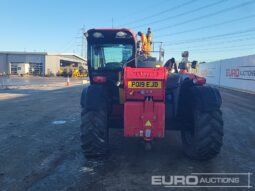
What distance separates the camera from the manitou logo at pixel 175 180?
4992mm

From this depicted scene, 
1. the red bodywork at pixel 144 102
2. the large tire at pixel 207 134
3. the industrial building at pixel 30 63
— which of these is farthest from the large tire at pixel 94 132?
the industrial building at pixel 30 63

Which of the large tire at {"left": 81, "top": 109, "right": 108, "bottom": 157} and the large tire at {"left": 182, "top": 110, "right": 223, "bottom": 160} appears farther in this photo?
the large tire at {"left": 81, "top": 109, "right": 108, "bottom": 157}

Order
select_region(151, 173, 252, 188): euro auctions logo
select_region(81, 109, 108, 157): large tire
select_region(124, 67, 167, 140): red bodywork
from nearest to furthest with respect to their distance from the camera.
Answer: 1. select_region(151, 173, 252, 188): euro auctions logo
2. select_region(124, 67, 167, 140): red bodywork
3. select_region(81, 109, 108, 157): large tire

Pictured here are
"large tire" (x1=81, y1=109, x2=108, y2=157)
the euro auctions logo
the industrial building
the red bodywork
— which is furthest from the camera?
the industrial building

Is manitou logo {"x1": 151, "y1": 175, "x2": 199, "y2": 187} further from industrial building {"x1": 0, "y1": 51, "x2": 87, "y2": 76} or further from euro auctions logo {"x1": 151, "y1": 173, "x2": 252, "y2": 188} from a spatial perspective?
industrial building {"x1": 0, "y1": 51, "x2": 87, "y2": 76}

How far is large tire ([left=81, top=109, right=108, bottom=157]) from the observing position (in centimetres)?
596

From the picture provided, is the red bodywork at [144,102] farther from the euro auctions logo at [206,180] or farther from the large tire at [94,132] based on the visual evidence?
the euro auctions logo at [206,180]

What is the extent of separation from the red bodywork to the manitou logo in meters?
0.88

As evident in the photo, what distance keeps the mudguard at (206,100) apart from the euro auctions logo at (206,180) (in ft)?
4.03

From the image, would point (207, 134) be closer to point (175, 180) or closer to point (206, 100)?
point (206, 100)

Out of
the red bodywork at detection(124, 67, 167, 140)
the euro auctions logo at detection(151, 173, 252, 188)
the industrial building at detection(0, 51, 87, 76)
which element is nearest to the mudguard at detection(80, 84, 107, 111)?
the red bodywork at detection(124, 67, 167, 140)

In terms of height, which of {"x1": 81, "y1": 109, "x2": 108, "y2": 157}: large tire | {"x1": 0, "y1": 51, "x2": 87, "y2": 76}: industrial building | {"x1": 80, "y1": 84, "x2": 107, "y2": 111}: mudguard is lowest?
{"x1": 81, "y1": 109, "x2": 108, "y2": 157}: large tire

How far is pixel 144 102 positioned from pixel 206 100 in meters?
1.17

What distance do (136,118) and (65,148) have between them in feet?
6.92
